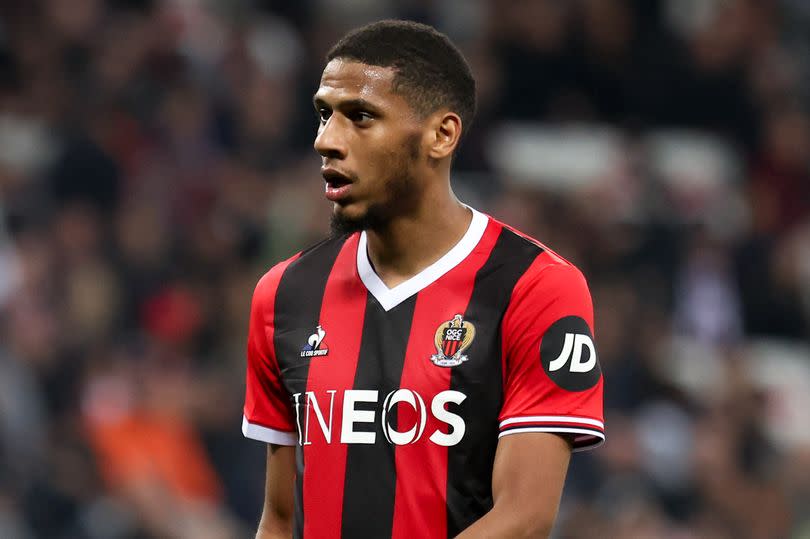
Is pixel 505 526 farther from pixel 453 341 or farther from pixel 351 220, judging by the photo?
pixel 351 220

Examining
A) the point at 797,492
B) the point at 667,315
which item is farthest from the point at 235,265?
the point at 797,492

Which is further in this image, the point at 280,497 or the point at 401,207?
the point at 280,497

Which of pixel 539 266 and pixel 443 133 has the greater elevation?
pixel 443 133

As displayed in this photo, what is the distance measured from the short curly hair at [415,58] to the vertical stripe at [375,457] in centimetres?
44

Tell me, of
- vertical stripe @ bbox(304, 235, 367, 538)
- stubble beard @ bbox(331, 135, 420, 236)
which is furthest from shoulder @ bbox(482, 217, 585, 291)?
vertical stripe @ bbox(304, 235, 367, 538)

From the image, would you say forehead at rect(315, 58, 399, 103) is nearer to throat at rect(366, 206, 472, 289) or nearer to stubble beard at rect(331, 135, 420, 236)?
stubble beard at rect(331, 135, 420, 236)

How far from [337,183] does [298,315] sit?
13.2 inches

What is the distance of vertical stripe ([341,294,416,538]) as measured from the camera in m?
2.89

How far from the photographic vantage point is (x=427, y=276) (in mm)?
3027

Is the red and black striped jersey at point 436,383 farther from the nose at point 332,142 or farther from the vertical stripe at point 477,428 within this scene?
the nose at point 332,142

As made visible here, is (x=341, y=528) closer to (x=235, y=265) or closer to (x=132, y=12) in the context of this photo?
(x=235, y=265)

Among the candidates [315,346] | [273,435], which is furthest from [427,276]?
[273,435]

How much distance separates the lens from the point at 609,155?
907cm

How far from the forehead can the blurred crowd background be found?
3895 mm
